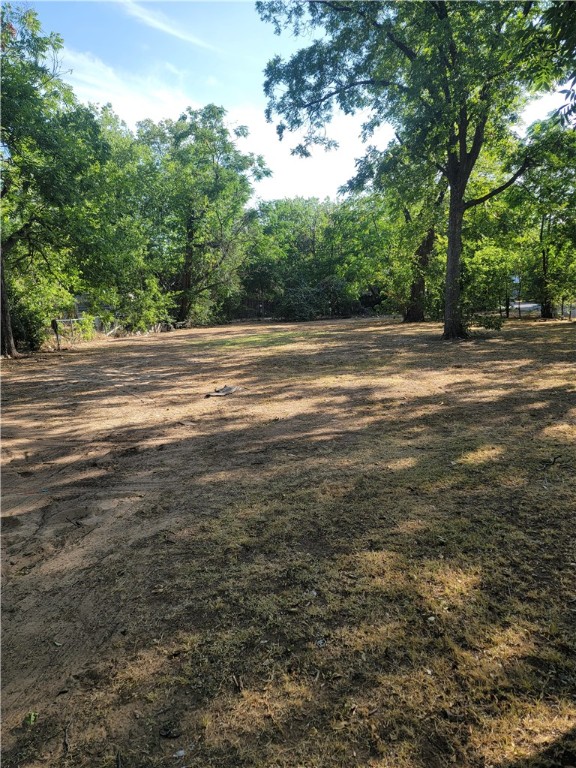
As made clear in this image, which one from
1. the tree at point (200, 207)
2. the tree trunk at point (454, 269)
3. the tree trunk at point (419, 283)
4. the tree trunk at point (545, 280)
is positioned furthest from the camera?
the tree at point (200, 207)

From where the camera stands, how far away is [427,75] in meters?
10.1

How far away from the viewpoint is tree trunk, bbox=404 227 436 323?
20344 mm

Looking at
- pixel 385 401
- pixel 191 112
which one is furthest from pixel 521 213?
pixel 191 112

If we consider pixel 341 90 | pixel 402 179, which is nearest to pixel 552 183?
pixel 402 179

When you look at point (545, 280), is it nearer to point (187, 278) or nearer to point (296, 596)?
point (296, 596)

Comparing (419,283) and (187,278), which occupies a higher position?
(187,278)

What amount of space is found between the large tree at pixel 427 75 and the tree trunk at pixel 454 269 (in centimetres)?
3

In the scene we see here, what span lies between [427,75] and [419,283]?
1265 cm

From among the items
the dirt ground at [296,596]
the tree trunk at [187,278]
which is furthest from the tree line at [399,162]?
the tree trunk at [187,278]

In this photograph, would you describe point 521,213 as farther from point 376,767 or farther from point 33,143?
point 376,767

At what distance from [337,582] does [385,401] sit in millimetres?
4188

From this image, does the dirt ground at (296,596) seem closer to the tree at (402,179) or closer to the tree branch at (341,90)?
the tree at (402,179)

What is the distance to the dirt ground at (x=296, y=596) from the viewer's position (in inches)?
60.7

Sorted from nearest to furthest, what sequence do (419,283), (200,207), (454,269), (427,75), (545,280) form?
1. (427,75)
2. (454,269)
3. (545,280)
4. (419,283)
5. (200,207)
